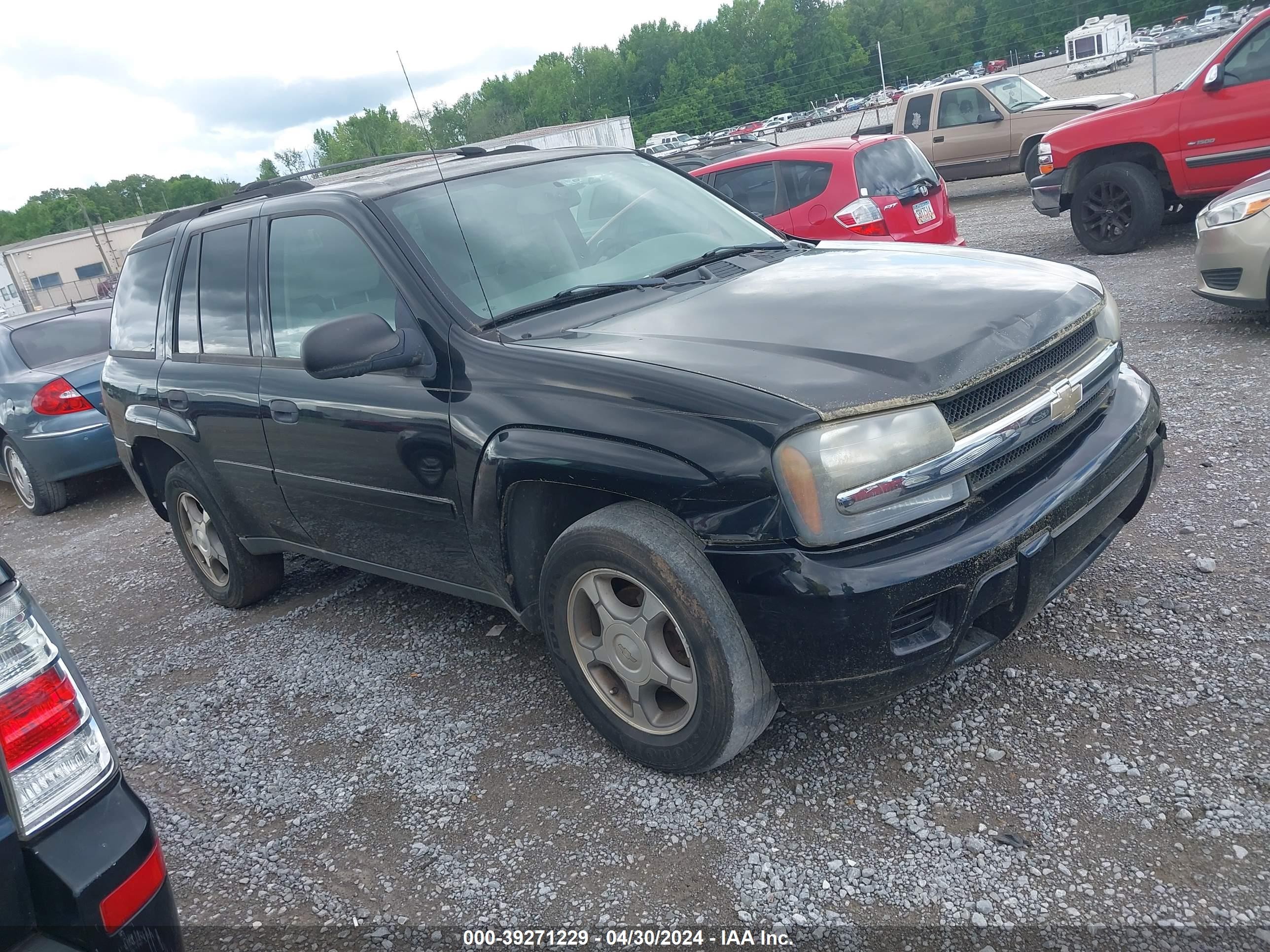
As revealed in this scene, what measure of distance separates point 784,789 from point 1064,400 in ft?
4.52

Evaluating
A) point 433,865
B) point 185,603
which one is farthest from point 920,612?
point 185,603

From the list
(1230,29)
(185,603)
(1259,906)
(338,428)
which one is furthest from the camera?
(1230,29)

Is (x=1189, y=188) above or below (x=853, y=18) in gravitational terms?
below

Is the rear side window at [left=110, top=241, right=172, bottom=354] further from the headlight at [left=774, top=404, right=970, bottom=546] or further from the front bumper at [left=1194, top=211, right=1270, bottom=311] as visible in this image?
the front bumper at [left=1194, top=211, right=1270, bottom=311]

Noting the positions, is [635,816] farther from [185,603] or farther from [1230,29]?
[1230,29]

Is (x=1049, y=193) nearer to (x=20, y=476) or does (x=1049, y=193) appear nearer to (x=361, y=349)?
(x=361, y=349)

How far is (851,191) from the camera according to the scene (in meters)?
8.74

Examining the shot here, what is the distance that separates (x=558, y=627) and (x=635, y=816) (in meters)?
0.59

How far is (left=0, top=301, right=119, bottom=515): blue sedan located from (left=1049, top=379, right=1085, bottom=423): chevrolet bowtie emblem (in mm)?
7187

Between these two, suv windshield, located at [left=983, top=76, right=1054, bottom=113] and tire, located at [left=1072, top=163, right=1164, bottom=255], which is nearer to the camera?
tire, located at [left=1072, top=163, right=1164, bottom=255]

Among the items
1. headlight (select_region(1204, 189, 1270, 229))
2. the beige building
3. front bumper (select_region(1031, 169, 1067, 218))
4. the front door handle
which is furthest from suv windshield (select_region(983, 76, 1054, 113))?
the beige building

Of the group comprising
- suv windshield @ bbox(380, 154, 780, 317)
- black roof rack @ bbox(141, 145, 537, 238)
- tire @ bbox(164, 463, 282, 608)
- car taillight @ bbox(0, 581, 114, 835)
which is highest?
black roof rack @ bbox(141, 145, 537, 238)

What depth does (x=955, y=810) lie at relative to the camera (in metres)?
2.57

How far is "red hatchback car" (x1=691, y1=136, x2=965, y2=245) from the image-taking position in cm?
845
